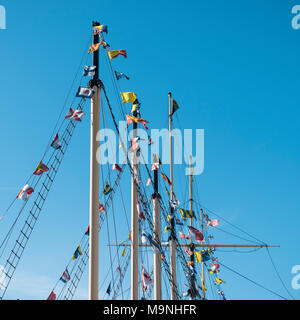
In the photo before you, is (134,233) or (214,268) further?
(214,268)

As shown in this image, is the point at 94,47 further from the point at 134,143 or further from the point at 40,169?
→ the point at 134,143

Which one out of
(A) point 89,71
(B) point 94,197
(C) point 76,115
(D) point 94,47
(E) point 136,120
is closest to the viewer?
(B) point 94,197

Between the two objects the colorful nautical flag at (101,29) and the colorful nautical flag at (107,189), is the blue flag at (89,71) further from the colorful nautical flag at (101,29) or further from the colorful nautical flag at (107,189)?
the colorful nautical flag at (107,189)

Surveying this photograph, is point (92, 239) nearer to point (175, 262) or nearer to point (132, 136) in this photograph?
point (132, 136)

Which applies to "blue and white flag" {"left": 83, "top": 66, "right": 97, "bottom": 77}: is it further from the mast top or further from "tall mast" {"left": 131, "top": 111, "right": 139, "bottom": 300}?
"tall mast" {"left": 131, "top": 111, "right": 139, "bottom": 300}

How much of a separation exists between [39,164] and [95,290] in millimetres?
5689

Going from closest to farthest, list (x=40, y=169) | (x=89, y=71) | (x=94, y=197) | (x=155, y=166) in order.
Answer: (x=94, y=197) < (x=89, y=71) < (x=40, y=169) < (x=155, y=166)

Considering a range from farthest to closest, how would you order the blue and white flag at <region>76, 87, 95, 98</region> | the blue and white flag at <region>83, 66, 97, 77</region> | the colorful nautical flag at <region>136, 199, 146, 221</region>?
the colorful nautical flag at <region>136, 199, 146, 221</region>
the blue and white flag at <region>83, 66, 97, 77</region>
the blue and white flag at <region>76, 87, 95, 98</region>

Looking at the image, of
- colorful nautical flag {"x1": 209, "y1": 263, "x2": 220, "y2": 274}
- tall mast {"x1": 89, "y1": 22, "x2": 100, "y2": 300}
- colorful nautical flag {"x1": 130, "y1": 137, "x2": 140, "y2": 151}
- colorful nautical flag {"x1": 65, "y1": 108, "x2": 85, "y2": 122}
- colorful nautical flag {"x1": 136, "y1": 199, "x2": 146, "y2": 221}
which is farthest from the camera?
colorful nautical flag {"x1": 209, "y1": 263, "x2": 220, "y2": 274}

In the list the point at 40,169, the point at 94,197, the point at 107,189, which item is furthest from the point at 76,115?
the point at 107,189

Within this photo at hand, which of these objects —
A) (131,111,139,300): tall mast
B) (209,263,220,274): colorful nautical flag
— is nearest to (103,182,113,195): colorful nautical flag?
(131,111,139,300): tall mast
